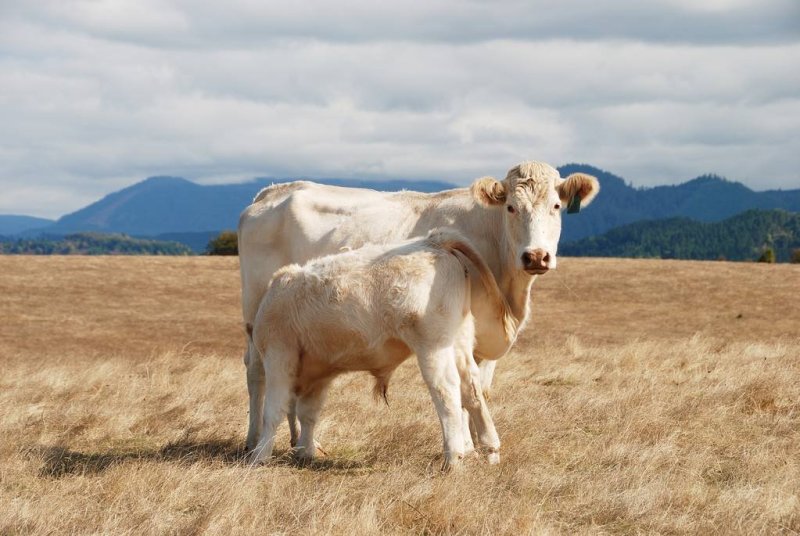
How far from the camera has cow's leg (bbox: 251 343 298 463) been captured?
8.41 m

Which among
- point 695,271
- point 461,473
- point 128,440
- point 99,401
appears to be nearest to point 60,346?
point 99,401

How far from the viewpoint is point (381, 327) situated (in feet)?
26.6

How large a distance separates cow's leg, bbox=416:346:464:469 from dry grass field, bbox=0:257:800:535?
0.65 ft

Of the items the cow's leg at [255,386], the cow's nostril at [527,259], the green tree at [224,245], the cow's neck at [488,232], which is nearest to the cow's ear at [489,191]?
the cow's neck at [488,232]

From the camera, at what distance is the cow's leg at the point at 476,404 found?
8.20 metres

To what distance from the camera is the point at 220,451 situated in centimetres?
915

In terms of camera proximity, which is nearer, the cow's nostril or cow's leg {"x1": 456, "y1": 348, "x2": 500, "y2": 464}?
the cow's nostril

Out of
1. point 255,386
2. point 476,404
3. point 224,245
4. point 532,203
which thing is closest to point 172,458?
point 255,386

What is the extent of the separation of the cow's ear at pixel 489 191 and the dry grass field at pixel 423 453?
2281 mm

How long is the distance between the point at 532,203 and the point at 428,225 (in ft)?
5.78

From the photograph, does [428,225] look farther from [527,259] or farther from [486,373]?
[527,259]

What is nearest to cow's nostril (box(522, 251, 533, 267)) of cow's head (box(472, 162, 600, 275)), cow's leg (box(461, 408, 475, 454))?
cow's head (box(472, 162, 600, 275))

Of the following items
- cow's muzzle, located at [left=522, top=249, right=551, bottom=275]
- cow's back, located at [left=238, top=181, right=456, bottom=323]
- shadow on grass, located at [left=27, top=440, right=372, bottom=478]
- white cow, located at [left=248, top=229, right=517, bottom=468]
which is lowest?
shadow on grass, located at [left=27, top=440, right=372, bottom=478]

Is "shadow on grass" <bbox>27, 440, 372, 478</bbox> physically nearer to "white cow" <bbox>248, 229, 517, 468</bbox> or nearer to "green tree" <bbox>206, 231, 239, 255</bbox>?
"white cow" <bbox>248, 229, 517, 468</bbox>
